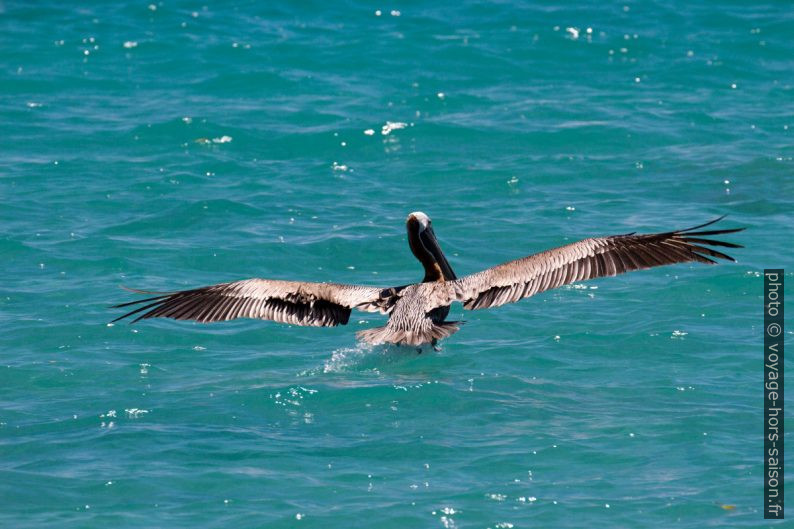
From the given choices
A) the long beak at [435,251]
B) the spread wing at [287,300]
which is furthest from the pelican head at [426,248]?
the spread wing at [287,300]

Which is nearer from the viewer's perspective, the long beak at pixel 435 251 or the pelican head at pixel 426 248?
the pelican head at pixel 426 248

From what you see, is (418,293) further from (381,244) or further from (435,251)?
(381,244)

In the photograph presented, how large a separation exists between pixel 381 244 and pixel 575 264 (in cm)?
401

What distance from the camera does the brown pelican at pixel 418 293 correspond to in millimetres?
9859

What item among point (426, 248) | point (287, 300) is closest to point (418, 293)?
point (426, 248)

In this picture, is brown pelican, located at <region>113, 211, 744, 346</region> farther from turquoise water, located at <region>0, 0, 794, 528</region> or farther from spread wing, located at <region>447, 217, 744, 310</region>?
turquoise water, located at <region>0, 0, 794, 528</region>

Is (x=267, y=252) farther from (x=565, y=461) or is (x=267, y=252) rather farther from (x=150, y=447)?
(x=565, y=461)

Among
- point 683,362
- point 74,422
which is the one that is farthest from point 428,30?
point 74,422

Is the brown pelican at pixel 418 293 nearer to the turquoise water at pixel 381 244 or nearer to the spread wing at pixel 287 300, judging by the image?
the spread wing at pixel 287 300

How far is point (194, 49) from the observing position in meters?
20.7

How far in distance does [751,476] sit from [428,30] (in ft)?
46.7

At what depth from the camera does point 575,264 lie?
9891 mm

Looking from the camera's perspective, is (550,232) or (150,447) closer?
(150,447)

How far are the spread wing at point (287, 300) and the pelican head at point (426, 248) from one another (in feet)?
1.40
